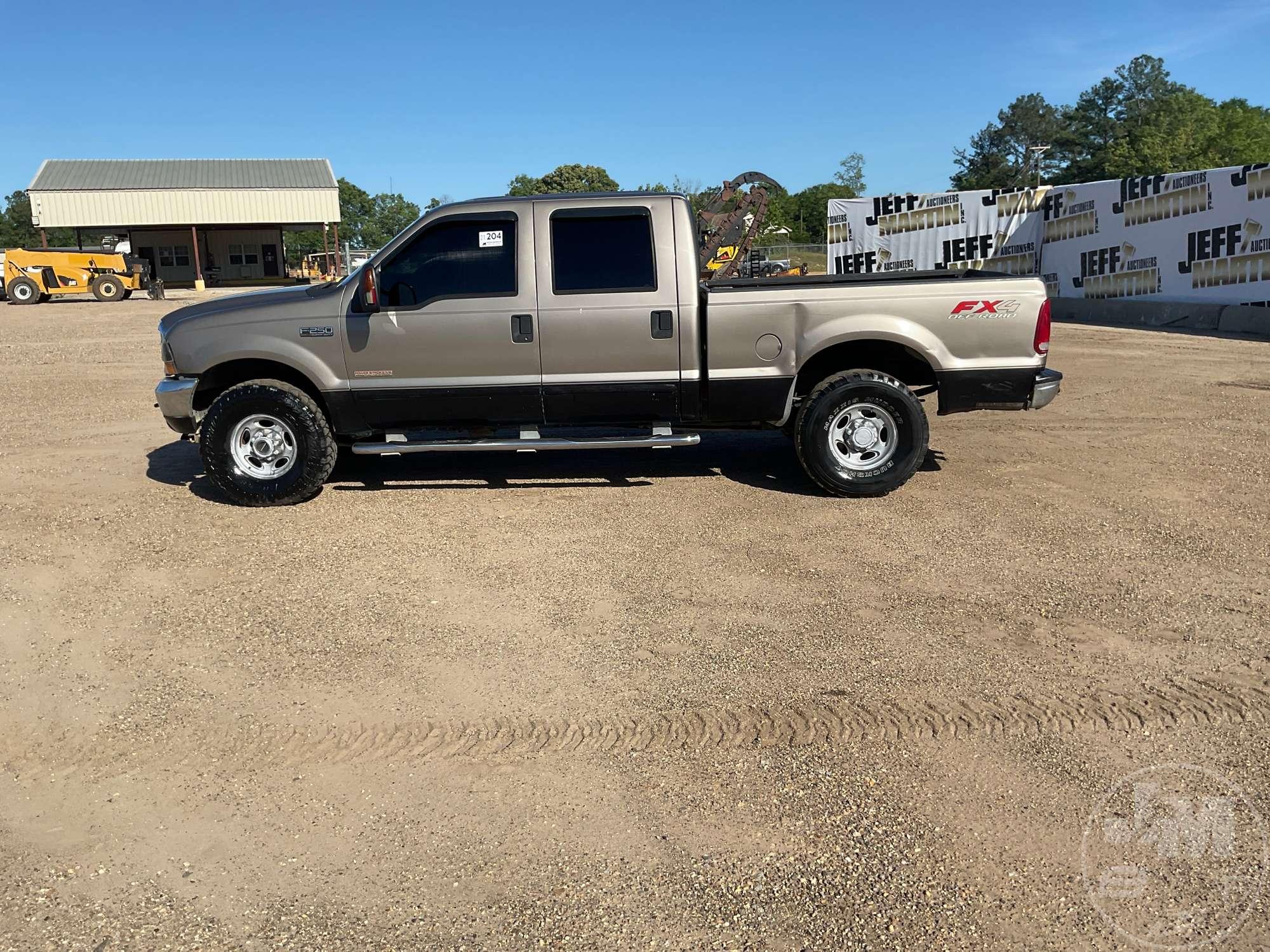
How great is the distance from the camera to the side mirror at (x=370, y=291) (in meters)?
6.70

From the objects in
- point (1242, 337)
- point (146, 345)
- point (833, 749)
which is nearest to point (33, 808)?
point (833, 749)

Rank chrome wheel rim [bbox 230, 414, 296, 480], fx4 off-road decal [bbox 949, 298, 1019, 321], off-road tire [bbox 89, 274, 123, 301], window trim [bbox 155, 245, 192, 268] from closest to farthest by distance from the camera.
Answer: fx4 off-road decal [bbox 949, 298, 1019, 321]
chrome wheel rim [bbox 230, 414, 296, 480]
off-road tire [bbox 89, 274, 123, 301]
window trim [bbox 155, 245, 192, 268]

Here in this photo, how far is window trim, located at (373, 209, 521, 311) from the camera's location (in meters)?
6.77

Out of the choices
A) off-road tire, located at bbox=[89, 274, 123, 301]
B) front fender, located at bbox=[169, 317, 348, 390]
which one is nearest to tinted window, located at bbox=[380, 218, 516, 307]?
front fender, located at bbox=[169, 317, 348, 390]

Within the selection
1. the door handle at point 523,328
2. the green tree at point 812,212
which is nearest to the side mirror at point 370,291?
the door handle at point 523,328

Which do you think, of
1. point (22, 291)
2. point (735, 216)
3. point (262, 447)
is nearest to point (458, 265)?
point (262, 447)

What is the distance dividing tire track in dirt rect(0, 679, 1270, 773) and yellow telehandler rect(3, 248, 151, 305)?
3531 cm

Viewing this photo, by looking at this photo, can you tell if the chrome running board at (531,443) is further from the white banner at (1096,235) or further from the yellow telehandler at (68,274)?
the yellow telehandler at (68,274)

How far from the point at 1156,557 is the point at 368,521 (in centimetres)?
492

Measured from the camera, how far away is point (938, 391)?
6.92 metres

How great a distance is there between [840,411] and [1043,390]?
1.41m

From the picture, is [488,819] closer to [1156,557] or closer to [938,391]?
[1156,557]

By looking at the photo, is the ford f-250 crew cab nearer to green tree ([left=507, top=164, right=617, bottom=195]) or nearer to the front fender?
the front fender

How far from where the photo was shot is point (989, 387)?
6832mm
